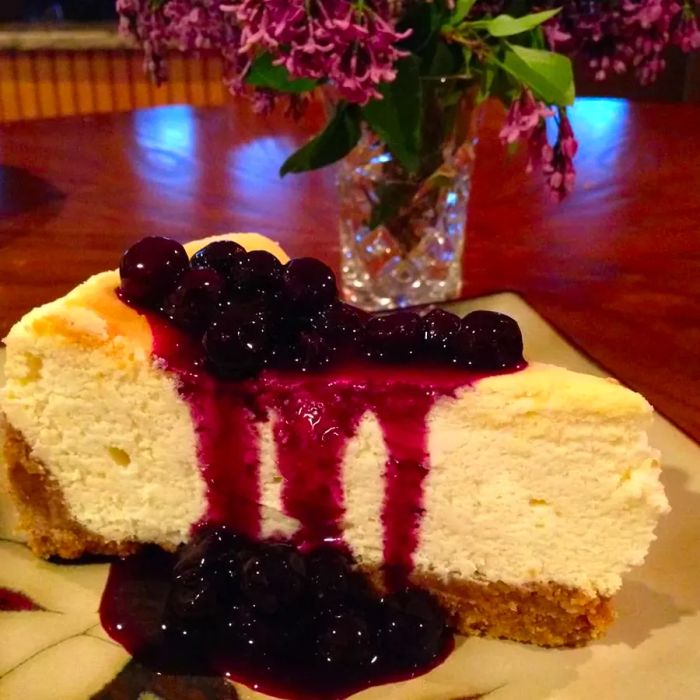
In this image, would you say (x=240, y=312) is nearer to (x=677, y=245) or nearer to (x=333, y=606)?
(x=333, y=606)

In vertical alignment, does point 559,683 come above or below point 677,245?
below

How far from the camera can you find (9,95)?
4184 millimetres

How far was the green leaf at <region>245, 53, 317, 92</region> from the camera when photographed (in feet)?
4.40

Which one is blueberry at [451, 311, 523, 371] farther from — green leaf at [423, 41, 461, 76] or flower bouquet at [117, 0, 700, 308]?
green leaf at [423, 41, 461, 76]

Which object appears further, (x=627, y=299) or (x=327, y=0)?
(x=627, y=299)

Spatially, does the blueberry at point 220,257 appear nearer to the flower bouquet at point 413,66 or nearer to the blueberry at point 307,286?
the blueberry at point 307,286

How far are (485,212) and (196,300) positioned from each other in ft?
4.04

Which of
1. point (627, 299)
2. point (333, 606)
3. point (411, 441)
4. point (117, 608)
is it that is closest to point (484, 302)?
point (627, 299)

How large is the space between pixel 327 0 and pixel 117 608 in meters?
0.76

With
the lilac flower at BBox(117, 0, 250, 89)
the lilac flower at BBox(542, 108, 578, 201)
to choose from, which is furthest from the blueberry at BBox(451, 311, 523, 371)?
the lilac flower at BBox(117, 0, 250, 89)

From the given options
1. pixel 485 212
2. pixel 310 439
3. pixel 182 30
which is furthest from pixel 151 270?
pixel 485 212

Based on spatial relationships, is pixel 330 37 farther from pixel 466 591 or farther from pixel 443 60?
pixel 466 591

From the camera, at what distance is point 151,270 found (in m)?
1.20

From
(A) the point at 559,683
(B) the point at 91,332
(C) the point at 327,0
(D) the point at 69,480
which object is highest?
(C) the point at 327,0
